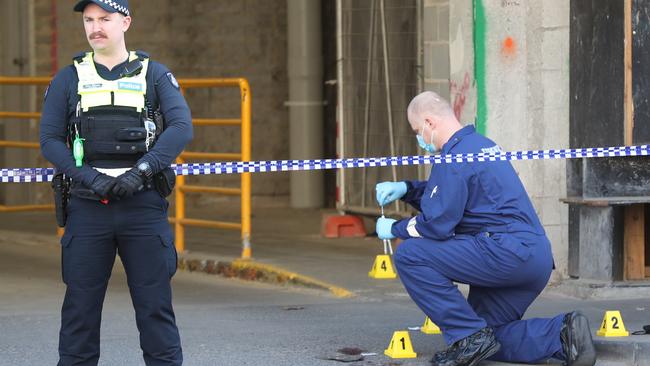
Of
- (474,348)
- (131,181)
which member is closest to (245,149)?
(474,348)

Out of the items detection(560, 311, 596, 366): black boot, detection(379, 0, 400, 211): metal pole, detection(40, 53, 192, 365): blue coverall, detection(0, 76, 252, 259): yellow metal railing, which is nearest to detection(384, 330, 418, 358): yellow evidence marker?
detection(560, 311, 596, 366): black boot

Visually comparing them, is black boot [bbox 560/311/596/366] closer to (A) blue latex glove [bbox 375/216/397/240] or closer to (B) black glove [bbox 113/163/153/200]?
(A) blue latex glove [bbox 375/216/397/240]

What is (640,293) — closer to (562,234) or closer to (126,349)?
(562,234)

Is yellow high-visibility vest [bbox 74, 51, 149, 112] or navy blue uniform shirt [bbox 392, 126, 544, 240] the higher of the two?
yellow high-visibility vest [bbox 74, 51, 149, 112]

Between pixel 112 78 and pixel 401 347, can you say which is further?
pixel 401 347

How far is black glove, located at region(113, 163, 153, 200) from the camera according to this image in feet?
18.8

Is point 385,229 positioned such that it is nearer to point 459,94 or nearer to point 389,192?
point 389,192

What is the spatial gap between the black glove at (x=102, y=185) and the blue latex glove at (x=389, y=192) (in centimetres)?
168

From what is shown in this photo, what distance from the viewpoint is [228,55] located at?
1598 cm

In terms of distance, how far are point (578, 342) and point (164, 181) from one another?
2.15m

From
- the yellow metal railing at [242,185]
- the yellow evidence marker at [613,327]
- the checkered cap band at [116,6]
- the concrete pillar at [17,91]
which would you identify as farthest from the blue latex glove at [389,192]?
the concrete pillar at [17,91]

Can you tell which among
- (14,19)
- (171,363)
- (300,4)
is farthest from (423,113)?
(14,19)

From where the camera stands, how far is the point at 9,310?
360 inches

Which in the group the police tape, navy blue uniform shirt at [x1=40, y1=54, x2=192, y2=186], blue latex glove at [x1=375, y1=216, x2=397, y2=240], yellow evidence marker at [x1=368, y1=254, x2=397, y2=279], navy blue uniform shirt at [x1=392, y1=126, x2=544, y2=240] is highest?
navy blue uniform shirt at [x1=40, y1=54, x2=192, y2=186]
